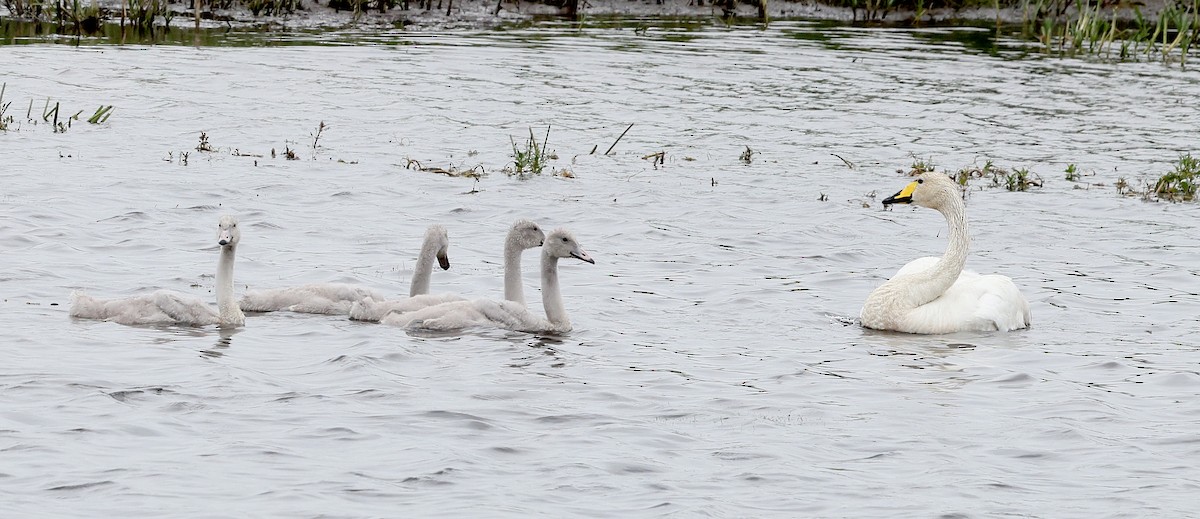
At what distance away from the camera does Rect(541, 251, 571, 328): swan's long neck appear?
11492mm

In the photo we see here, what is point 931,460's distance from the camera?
8.63 m

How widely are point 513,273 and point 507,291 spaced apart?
0.14m

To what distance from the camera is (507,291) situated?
39.1ft

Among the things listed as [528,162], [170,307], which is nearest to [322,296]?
[170,307]

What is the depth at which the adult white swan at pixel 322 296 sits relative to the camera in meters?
11.5

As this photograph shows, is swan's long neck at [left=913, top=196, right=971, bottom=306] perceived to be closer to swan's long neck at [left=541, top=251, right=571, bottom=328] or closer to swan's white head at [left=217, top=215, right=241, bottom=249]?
swan's long neck at [left=541, top=251, right=571, bottom=328]

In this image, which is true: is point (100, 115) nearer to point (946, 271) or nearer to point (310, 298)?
point (310, 298)

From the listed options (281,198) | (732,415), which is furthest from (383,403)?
(281,198)

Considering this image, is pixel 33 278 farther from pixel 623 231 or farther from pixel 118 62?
pixel 118 62

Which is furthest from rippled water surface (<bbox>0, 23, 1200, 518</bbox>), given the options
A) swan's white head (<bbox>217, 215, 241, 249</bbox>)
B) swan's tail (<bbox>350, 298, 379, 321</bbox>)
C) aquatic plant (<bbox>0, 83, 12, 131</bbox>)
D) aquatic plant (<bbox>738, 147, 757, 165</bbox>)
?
swan's white head (<bbox>217, 215, 241, 249</bbox>)

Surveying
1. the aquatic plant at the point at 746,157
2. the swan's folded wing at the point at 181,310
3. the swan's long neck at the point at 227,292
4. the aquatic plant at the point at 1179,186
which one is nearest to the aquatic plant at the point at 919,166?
the aquatic plant at the point at 746,157

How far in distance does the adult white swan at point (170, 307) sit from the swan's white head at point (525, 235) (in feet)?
6.37

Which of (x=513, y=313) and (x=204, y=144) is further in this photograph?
(x=204, y=144)

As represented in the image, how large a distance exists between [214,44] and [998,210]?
1607 centimetres
